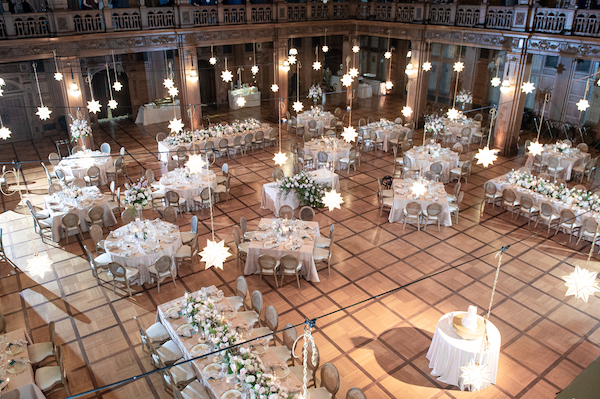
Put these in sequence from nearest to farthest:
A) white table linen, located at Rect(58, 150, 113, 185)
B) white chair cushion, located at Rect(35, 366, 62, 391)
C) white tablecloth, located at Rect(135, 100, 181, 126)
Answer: white chair cushion, located at Rect(35, 366, 62, 391), white table linen, located at Rect(58, 150, 113, 185), white tablecloth, located at Rect(135, 100, 181, 126)

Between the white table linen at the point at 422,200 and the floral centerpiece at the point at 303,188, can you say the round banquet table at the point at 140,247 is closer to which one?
the floral centerpiece at the point at 303,188

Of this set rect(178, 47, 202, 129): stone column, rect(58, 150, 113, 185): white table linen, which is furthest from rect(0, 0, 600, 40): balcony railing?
rect(58, 150, 113, 185): white table linen

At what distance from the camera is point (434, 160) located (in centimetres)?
1441

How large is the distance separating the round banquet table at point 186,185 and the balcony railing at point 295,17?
5.92 metres

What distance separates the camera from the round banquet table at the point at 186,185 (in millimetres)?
12523

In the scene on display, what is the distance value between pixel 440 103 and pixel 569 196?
41.4 feet

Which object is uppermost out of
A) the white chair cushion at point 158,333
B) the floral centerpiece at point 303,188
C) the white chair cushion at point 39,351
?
the floral centerpiece at point 303,188

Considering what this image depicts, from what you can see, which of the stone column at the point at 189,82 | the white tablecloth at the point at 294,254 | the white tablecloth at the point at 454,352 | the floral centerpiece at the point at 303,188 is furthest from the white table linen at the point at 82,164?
the white tablecloth at the point at 454,352

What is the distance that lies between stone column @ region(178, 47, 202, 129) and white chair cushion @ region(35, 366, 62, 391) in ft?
35.1

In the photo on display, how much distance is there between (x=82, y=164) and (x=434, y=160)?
10526 mm

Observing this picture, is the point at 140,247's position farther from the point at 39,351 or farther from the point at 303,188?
the point at 303,188

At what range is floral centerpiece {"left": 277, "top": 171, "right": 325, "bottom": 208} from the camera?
12.1 metres

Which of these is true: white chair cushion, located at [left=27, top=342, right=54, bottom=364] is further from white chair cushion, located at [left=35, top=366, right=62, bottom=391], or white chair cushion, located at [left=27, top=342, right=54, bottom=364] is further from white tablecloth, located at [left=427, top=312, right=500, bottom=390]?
white tablecloth, located at [left=427, top=312, right=500, bottom=390]

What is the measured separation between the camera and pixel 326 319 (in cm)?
891
